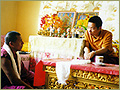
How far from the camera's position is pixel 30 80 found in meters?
2.18

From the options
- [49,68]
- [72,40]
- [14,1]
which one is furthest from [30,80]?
[14,1]

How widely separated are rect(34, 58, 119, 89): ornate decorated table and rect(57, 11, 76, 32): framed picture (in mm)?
2415

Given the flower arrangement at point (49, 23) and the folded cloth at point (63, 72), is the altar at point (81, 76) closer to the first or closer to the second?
the folded cloth at point (63, 72)

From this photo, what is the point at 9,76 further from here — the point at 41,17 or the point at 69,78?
the point at 41,17

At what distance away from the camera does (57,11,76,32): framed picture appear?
4.49m

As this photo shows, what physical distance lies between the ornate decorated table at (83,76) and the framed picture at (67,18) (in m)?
2.41

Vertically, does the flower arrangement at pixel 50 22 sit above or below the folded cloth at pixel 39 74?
above

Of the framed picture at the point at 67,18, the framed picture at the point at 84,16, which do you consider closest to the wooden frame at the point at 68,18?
the framed picture at the point at 67,18

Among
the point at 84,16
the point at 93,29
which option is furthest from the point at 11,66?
the point at 84,16

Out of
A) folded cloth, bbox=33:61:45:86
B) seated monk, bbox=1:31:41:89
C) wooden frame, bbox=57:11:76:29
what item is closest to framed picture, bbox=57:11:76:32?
wooden frame, bbox=57:11:76:29

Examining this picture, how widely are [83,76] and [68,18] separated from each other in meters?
2.73

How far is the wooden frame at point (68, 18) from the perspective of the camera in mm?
4495

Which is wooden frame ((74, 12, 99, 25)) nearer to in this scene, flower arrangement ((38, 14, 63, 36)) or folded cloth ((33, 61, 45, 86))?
flower arrangement ((38, 14, 63, 36))

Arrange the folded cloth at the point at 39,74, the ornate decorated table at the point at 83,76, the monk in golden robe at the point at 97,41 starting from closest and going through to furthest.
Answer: the ornate decorated table at the point at 83,76
the folded cloth at the point at 39,74
the monk in golden robe at the point at 97,41
